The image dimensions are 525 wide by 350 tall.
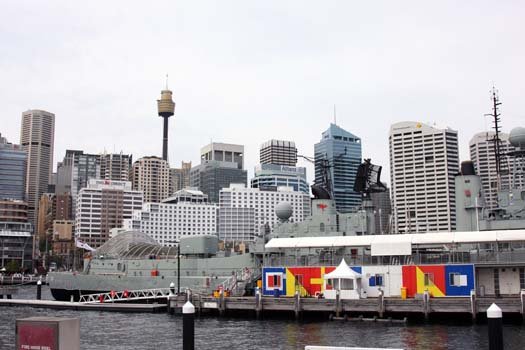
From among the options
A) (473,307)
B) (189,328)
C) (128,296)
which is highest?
(189,328)

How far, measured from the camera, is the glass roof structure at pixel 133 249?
248 feet

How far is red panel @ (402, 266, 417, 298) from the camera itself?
47.1 m

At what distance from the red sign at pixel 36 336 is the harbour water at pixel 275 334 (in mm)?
21826

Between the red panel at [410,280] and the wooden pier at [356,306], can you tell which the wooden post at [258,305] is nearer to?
the wooden pier at [356,306]

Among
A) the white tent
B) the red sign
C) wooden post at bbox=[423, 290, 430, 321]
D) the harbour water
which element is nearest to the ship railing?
the harbour water

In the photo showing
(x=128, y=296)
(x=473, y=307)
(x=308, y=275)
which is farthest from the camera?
(x=128, y=296)

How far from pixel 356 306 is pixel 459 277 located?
8730 mm

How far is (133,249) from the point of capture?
7781cm

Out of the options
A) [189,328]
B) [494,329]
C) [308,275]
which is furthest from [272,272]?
[494,329]

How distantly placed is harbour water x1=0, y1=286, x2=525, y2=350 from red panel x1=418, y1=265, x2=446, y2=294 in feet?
16.9

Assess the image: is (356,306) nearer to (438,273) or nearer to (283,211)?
(438,273)

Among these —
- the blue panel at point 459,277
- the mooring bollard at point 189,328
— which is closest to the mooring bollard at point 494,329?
the mooring bollard at point 189,328

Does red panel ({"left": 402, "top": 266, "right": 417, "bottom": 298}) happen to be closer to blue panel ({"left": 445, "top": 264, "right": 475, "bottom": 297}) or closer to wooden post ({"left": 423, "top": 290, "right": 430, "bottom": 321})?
blue panel ({"left": 445, "top": 264, "right": 475, "bottom": 297})

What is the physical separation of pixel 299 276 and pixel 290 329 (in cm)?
1101
